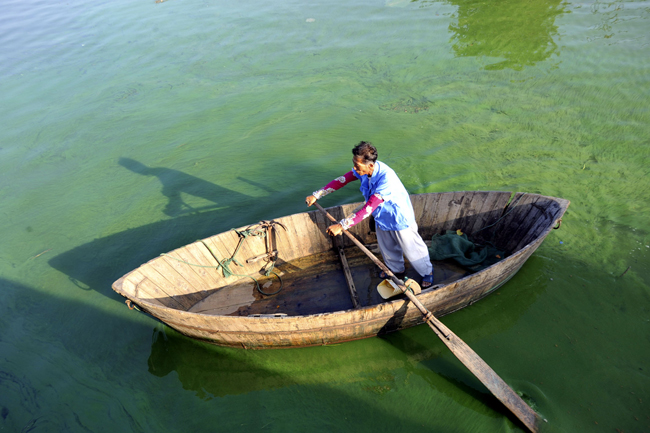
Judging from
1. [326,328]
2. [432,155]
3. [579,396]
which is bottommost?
[579,396]

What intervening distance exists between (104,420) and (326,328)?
2.39 meters

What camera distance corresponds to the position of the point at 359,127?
703 cm

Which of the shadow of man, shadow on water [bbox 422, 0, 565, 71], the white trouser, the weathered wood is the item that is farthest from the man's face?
shadow on water [bbox 422, 0, 565, 71]

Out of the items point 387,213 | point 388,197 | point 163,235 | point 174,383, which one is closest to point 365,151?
point 388,197

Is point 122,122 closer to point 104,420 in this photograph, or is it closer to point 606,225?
point 104,420

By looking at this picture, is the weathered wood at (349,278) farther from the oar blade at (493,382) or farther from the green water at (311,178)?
the oar blade at (493,382)

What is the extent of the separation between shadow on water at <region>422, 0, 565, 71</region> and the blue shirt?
6107mm

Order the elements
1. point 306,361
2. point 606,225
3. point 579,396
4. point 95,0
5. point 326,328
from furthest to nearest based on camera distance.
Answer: point 95,0 → point 606,225 → point 306,361 → point 326,328 → point 579,396

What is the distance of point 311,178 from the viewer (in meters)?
6.06

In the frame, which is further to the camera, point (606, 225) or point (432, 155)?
point (432, 155)

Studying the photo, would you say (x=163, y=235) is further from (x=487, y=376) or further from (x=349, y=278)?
(x=487, y=376)

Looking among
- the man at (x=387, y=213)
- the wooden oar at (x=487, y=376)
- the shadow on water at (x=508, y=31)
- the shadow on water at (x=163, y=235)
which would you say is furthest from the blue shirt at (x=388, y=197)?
the shadow on water at (x=508, y=31)

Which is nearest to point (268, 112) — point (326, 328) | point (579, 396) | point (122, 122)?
point (122, 122)

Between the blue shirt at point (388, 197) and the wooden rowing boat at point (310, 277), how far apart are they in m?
0.74
